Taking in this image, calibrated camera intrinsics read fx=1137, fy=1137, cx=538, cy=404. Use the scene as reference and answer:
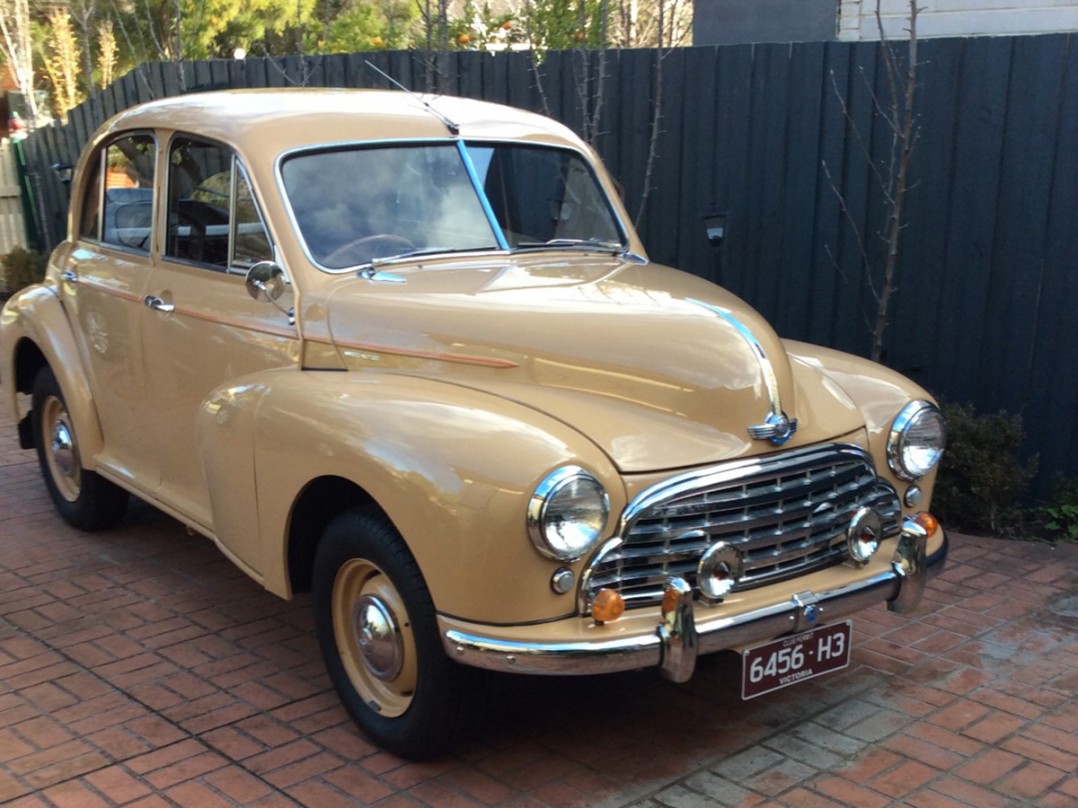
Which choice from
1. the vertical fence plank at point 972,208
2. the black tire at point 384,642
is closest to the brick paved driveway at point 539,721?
the black tire at point 384,642

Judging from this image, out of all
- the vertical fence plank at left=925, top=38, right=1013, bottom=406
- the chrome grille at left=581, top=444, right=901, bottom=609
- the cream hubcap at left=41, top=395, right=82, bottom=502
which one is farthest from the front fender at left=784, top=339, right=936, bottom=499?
the cream hubcap at left=41, top=395, right=82, bottom=502

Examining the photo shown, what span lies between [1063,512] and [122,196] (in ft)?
15.0

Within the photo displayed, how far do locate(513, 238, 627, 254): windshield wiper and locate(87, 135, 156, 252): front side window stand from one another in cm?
161

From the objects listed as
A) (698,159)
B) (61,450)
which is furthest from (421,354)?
(698,159)

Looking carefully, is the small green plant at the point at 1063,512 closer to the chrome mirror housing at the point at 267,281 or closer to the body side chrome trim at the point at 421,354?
the body side chrome trim at the point at 421,354

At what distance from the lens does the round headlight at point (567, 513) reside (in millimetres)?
2820

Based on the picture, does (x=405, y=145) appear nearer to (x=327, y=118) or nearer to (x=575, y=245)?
(x=327, y=118)

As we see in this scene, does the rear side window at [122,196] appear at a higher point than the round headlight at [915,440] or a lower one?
higher

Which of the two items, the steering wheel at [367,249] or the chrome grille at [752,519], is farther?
the steering wheel at [367,249]

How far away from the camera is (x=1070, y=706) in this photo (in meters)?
3.71

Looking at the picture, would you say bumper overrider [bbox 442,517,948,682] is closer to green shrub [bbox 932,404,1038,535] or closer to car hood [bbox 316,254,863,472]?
car hood [bbox 316,254,863,472]

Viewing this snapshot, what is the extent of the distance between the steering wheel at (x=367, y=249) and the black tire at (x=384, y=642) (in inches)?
38.4

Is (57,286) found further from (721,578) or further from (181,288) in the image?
(721,578)

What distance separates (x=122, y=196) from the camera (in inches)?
195
